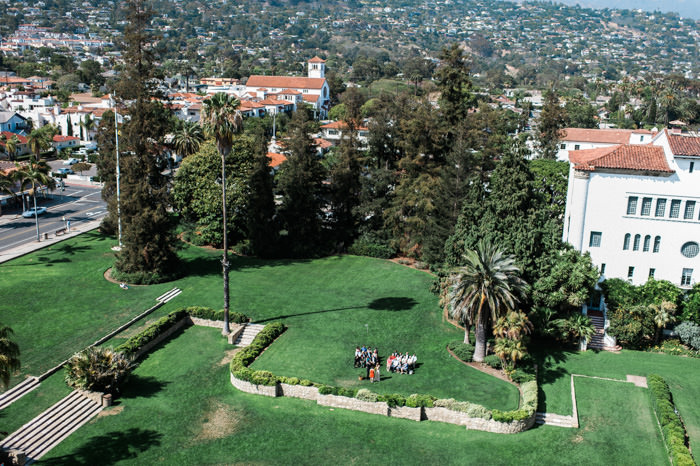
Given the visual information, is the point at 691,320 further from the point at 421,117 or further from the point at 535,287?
the point at 421,117

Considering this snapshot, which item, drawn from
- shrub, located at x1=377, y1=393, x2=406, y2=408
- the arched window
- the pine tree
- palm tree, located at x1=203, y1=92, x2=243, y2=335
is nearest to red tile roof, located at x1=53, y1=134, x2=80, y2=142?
the pine tree

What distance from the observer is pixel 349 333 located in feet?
148

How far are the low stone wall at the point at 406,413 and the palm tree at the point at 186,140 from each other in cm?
4754

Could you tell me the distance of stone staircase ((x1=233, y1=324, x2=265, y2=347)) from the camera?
44375 millimetres

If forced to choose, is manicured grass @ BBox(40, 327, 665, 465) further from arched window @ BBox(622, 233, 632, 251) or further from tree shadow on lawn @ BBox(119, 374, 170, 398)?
arched window @ BBox(622, 233, 632, 251)

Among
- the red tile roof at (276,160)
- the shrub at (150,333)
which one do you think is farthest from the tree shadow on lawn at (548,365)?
the red tile roof at (276,160)

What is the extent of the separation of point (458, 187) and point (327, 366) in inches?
916

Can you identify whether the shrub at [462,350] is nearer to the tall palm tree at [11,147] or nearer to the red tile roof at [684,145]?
the red tile roof at [684,145]

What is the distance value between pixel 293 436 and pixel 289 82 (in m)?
158

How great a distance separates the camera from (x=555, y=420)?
36906mm

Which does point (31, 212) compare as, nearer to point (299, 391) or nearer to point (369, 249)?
point (369, 249)

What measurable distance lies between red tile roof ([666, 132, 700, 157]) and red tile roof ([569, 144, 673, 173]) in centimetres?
102

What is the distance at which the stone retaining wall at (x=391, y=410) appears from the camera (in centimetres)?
3522

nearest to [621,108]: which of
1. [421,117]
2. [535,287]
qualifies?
[421,117]
